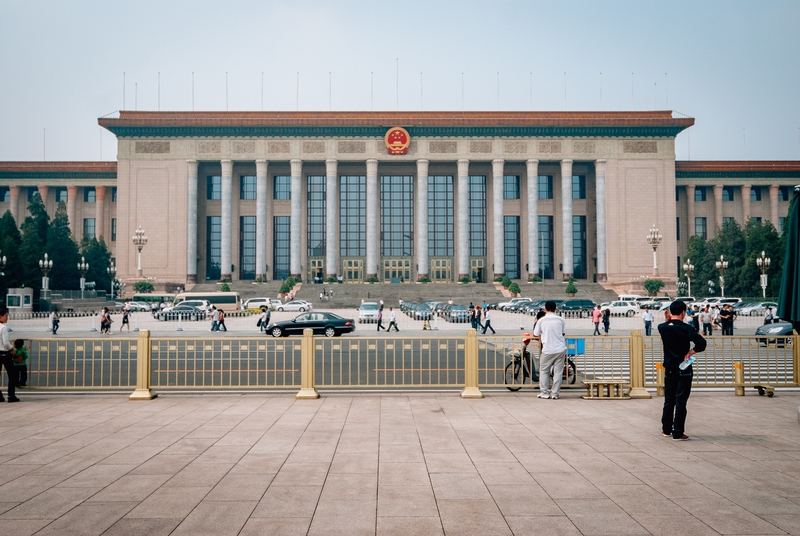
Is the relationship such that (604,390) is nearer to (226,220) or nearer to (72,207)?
(226,220)

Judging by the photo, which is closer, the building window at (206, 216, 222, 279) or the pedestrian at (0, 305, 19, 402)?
the pedestrian at (0, 305, 19, 402)

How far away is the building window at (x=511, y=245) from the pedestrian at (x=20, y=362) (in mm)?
69414

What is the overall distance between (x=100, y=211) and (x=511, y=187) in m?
53.7

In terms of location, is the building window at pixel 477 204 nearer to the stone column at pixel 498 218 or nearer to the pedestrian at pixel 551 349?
the stone column at pixel 498 218

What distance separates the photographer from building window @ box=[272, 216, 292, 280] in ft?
252

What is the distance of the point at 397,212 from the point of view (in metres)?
78.6

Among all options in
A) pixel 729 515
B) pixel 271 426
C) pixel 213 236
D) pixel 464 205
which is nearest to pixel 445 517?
pixel 729 515

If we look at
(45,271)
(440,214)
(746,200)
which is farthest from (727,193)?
(45,271)

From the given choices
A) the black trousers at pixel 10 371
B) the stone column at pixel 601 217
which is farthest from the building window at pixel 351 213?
the black trousers at pixel 10 371

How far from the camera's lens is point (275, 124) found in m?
72.2

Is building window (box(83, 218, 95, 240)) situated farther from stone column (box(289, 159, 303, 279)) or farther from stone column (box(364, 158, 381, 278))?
stone column (box(364, 158, 381, 278))

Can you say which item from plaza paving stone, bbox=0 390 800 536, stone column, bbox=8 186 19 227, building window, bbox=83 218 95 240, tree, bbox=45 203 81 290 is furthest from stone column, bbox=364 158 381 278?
plaza paving stone, bbox=0 390 800 536

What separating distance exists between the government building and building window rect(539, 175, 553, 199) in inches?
16.5

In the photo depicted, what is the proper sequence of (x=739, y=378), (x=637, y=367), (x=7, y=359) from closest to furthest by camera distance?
(x=7, y=359)
(x=637, y=367)
(x=739, y=378)
